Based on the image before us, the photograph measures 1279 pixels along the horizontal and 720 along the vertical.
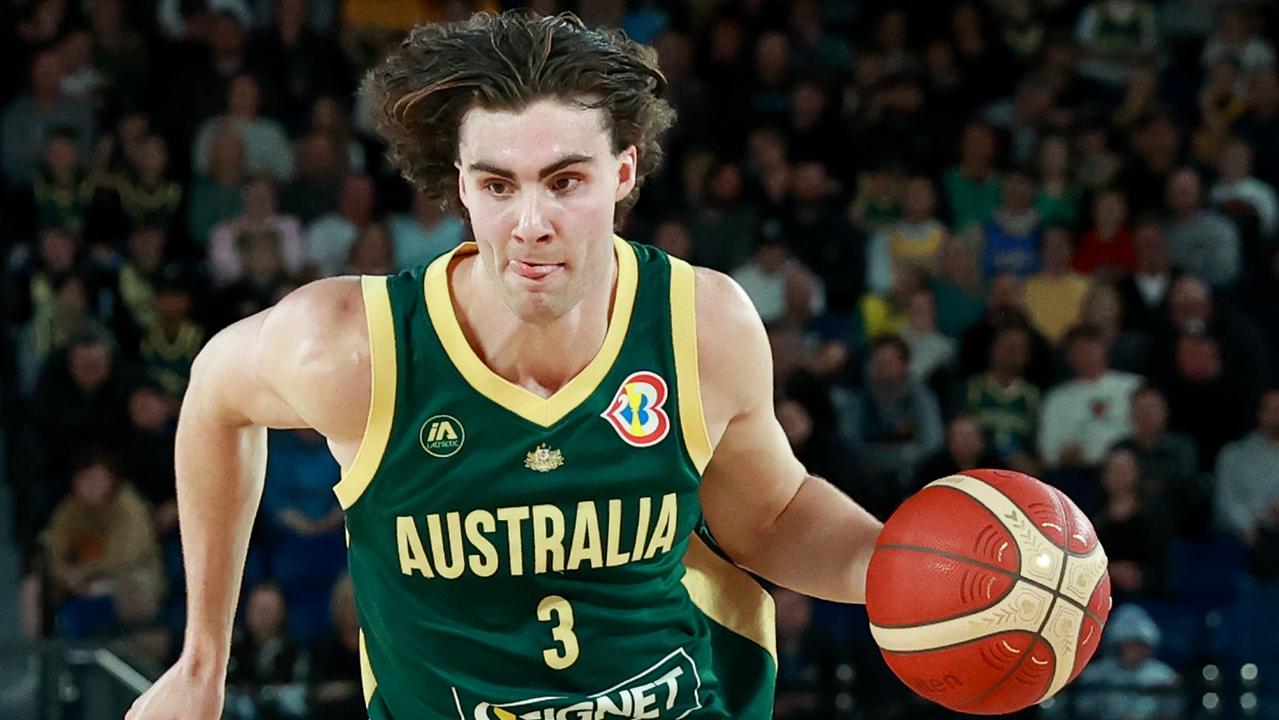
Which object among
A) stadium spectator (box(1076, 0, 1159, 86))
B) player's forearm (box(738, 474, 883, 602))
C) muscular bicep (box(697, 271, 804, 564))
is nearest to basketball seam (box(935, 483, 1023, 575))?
player's forearm (box(738, 474, 883, 602))

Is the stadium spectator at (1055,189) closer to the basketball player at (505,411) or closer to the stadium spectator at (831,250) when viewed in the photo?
the stadium spectator at (831,250)

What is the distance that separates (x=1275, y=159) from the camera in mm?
9609

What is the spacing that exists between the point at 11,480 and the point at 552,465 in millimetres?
5315

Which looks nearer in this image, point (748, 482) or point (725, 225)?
point (748, 482)

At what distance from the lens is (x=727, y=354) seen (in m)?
3.22

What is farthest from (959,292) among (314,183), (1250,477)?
(314,183)

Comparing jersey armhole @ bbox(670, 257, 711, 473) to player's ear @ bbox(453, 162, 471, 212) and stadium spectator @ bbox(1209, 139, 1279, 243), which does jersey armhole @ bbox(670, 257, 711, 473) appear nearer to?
player's ear @ bbox(453, 162, 471, 212)

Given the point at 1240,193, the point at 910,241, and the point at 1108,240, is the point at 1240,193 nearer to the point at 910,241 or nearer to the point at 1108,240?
the point at 1108,240

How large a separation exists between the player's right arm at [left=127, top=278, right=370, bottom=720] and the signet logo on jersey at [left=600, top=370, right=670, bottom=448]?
1.38ft

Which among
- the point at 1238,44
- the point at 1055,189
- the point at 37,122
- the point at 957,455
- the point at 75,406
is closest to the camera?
the point at 957,455

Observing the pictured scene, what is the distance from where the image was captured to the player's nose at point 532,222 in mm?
2836

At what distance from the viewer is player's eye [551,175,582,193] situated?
2.89 meters

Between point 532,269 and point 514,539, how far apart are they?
0.48m

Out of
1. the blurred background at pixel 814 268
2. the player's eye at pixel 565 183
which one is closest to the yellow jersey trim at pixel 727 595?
the player's eye at pixel 565 183
